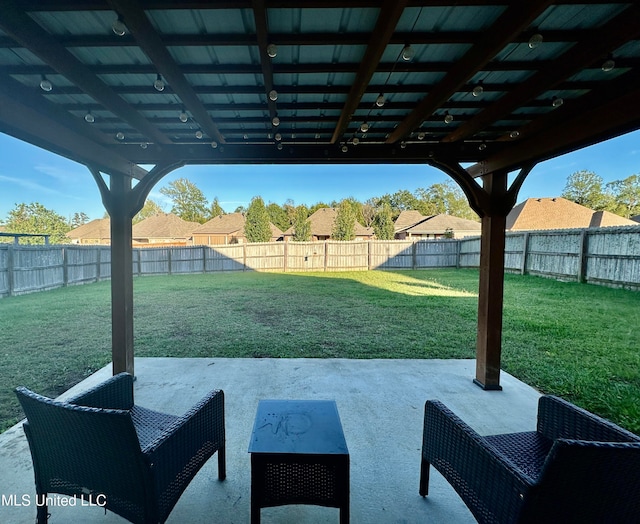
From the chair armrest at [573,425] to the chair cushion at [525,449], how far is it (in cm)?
6

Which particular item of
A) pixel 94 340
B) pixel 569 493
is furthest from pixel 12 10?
pixel 94 340

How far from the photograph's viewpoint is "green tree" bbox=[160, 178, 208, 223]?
3056 cm

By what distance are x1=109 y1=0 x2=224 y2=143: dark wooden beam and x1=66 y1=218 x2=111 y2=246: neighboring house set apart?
96.7 ft

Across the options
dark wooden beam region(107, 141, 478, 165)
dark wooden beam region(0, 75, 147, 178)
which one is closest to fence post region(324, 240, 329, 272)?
dark wooden beam region(107, 141, 478, 165)

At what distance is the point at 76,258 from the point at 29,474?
398 inches

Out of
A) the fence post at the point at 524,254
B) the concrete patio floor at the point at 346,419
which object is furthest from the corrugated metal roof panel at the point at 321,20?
the fence post at the point at 524,254

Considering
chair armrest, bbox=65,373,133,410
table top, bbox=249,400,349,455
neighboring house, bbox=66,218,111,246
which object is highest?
neighboring house, bbox=66,218,111,246

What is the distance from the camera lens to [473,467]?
53.4 inches

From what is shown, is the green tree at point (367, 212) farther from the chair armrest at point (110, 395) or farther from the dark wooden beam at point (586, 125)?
the chair armrest at point (110, 395)

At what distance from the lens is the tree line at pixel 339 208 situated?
1897cm

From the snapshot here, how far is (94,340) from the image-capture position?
454 centimetres

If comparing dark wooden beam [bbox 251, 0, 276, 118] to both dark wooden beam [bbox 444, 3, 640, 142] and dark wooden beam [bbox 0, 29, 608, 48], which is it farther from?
dark wooden beam [bbox 444, 3, 640, 142]

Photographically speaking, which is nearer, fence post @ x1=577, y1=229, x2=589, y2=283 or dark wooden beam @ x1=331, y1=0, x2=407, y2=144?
dark wooden beam @ x1=331, y1=0, x2=407, y2=144

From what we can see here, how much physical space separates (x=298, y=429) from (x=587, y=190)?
3350cm
